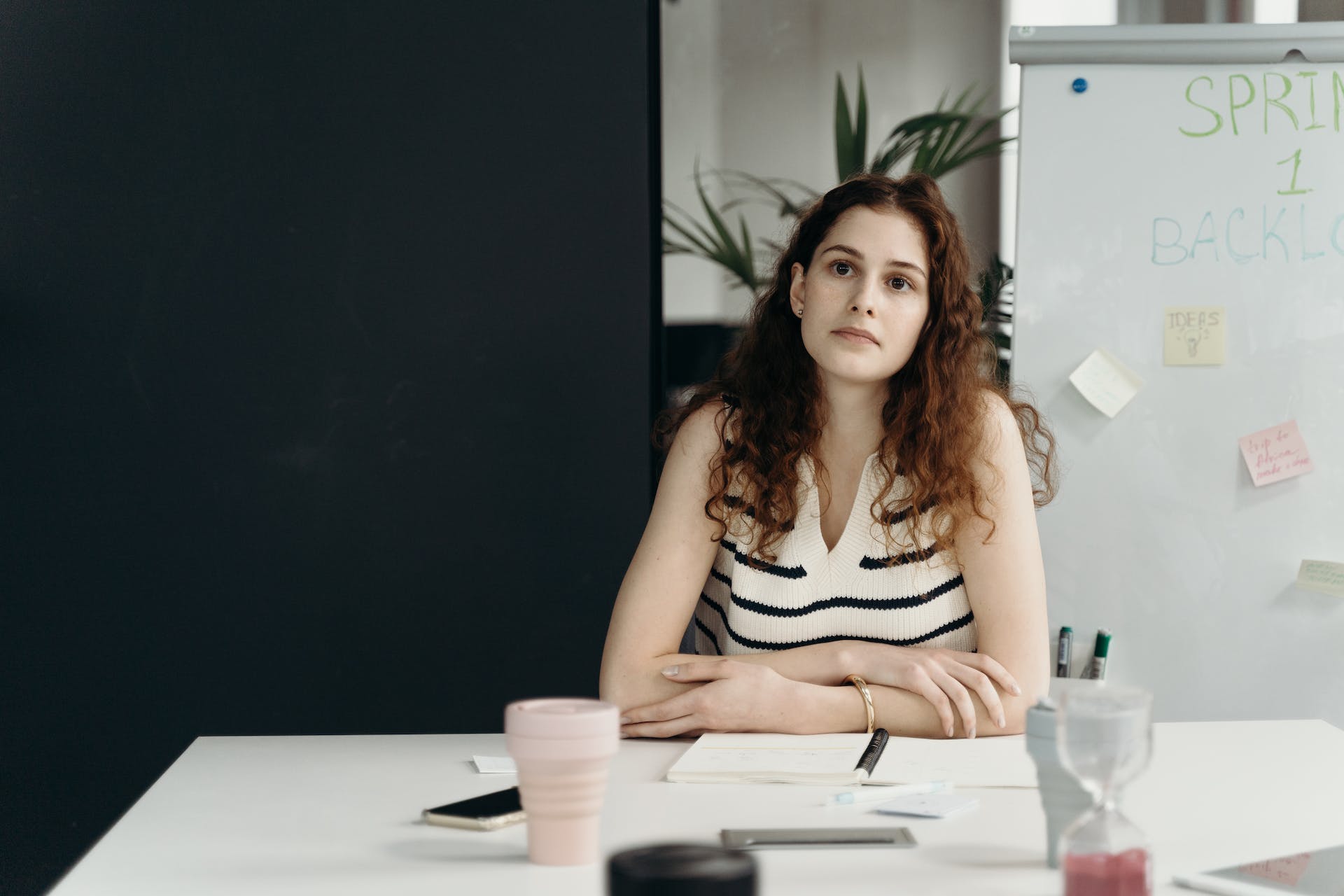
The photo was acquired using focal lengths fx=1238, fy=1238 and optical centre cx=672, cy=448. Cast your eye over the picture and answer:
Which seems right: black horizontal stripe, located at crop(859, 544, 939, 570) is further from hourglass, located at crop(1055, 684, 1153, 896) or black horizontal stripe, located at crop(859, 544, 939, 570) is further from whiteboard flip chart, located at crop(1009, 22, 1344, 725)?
hourglass, located at crop(1055, 684, 1153, 896)

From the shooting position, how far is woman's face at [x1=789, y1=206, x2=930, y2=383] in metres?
1.75

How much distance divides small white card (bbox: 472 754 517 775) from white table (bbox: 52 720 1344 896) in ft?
0.05

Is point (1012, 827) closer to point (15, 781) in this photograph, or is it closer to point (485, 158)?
point (485, 158)

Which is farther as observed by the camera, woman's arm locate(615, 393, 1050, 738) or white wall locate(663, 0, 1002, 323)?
white wall locate(663, 0, 1002, 323)

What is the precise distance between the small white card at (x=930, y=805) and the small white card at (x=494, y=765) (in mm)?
396

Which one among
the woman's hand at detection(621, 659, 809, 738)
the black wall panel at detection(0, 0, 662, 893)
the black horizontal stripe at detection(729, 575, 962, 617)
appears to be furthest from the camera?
the black wall panel at detection(0, 0, 662, 893)

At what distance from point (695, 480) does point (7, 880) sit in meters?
1.53

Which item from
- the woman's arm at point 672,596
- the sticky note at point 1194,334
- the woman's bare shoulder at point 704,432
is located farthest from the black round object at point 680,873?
the sticky note at point 1194,334

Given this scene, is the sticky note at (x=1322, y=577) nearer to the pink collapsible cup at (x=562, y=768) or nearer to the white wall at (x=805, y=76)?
the white wall at (x=805, y=76)

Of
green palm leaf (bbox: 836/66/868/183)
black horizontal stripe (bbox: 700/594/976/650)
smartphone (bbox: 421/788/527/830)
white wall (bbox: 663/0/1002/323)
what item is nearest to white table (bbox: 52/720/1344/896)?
smartphone (bbox: 421/788/527/830)

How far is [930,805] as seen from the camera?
44.4 inches

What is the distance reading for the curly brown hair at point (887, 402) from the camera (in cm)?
172

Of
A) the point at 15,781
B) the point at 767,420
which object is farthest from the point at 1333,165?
the point at 15,781

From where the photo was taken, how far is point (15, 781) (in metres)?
2.25
